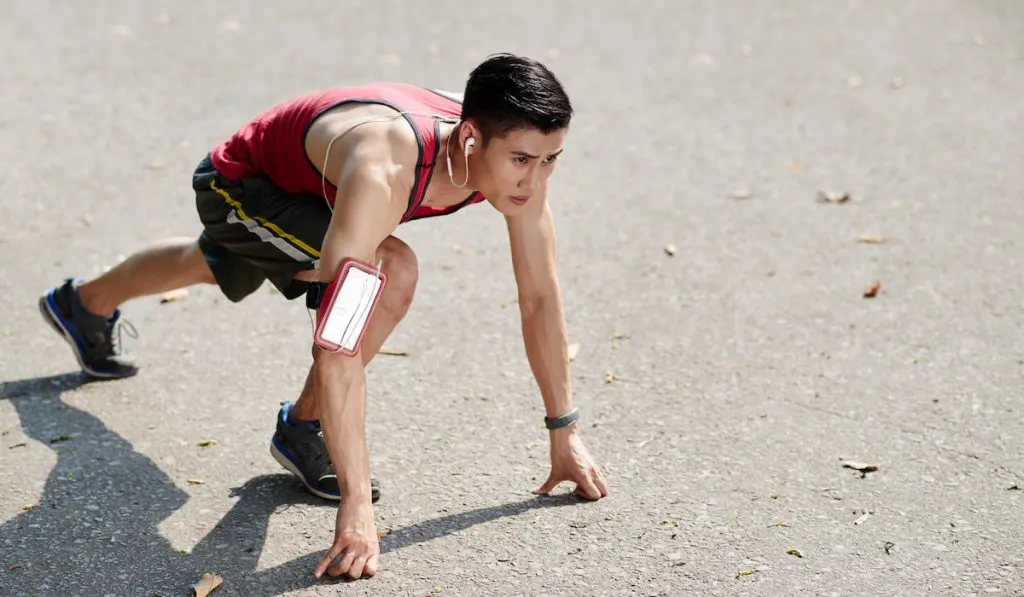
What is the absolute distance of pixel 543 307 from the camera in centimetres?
385

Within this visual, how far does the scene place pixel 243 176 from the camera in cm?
399

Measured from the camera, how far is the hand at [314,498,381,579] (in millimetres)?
3299

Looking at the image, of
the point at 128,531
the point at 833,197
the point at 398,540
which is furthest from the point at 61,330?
the point at 833,197

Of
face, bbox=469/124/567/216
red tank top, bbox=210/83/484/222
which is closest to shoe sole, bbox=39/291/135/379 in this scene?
red tank top, bbox=210/83/484/222

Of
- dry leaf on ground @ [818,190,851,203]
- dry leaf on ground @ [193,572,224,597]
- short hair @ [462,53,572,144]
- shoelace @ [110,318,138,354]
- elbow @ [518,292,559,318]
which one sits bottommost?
dry leaf on ground @ [193,572,224,597]

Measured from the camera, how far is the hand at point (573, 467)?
3.78 m

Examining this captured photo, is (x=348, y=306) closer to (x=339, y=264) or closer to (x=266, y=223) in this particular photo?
(x=339, y=264)

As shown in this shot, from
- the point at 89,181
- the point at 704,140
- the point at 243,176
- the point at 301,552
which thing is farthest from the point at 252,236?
the point at 704,140

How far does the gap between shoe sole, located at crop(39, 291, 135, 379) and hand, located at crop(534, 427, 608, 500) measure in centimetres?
174

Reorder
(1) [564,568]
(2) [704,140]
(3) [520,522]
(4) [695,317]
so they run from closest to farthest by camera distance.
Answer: (1) [564,568], (3) [520,522], (4) [695,317], (2) [704,140]

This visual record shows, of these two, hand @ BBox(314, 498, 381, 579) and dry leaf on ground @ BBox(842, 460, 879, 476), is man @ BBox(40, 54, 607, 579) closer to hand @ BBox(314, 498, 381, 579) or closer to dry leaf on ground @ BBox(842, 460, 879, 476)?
hand @ BBox(314, 498, 381, 579)

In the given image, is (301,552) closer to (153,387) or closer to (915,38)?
(153,387)

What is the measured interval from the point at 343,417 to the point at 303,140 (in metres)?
0.88

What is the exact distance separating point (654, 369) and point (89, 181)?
10.9 ft
